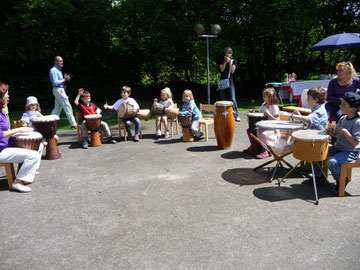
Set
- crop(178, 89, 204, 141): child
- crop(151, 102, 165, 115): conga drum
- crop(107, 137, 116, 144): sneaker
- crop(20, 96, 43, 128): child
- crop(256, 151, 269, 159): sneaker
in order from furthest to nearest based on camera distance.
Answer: crop(151, 102, 165, 115): conga drum, crop(107, 137, 116, 144): sneaker, crop(178, 89, 204, 141): child, crop(20, 96, 43, 128): child, crop(256, 151, 269, 159): sneaker

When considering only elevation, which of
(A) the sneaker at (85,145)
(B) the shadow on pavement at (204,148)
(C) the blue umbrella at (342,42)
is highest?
(C) the blue umbrella at (342,42)

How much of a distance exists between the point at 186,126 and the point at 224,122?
1133 millimetres

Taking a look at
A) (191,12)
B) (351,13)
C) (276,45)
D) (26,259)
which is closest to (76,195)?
(26,259)

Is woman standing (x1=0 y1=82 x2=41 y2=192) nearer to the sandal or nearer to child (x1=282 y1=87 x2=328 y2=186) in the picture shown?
the sandal

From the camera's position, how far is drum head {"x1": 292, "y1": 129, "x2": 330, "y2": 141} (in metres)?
3.90

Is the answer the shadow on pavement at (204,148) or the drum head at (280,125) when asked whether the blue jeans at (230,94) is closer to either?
the shadow on pavement at (204,148)

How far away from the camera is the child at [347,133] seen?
3947mm

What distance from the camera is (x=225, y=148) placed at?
6.65 m

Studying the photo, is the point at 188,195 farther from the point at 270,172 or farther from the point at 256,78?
the point at 256,78

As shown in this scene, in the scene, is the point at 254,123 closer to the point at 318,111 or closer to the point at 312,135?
the point at 318,111

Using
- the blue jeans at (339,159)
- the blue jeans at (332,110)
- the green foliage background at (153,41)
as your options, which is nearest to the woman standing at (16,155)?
the blue jeans at (339,159)

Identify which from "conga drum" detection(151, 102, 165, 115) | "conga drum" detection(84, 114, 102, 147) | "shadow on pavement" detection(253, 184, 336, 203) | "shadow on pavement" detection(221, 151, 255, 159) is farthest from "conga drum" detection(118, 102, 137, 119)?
"shadow on pavement" detection(253, 184, 336, 203)

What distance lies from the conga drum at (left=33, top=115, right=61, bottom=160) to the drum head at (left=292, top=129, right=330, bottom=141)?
4.43 m

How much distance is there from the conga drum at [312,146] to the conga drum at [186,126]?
3.41m
